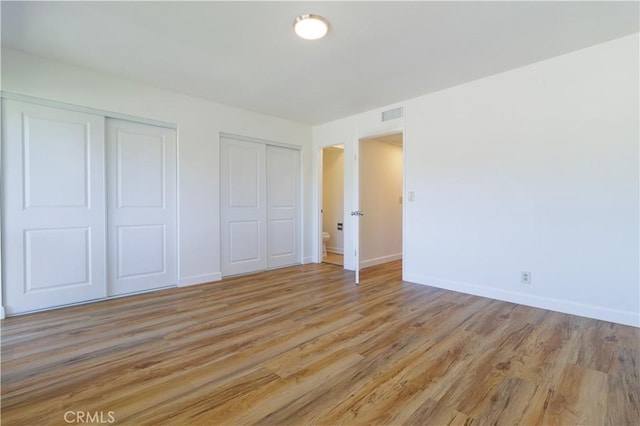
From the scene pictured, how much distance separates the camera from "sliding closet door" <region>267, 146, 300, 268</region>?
4586mm

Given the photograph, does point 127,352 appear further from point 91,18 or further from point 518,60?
point 518,60

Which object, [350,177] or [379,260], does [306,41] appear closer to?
[350,177]

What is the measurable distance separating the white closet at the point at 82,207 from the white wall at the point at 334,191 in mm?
3330

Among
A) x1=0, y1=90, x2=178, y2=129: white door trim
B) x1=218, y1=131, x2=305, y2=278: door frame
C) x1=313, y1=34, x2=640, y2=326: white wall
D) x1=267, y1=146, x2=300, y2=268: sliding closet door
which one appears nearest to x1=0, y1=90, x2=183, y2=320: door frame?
x1=0, y1=90, x2=178, y2=129: white door trim

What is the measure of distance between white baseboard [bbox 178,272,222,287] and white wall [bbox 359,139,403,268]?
2189 mm

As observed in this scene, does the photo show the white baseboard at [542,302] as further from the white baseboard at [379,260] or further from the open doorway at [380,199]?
the open doorway at [380,199]

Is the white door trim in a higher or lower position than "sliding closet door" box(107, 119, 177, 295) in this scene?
higher

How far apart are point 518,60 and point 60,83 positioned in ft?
14.3

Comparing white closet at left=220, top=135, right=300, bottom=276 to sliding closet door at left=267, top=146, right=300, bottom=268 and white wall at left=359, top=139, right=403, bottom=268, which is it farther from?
white wall at left=359, top=139, right=403, bottom=268

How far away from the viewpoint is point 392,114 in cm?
391

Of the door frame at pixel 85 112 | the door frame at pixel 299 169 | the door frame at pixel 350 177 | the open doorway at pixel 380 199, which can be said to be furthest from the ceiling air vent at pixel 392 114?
the door frame at pixel 85 112

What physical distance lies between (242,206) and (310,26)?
2678 millimetres

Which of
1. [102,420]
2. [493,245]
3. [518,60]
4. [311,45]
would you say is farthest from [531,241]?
[102,420]

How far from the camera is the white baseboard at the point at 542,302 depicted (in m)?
2.41
